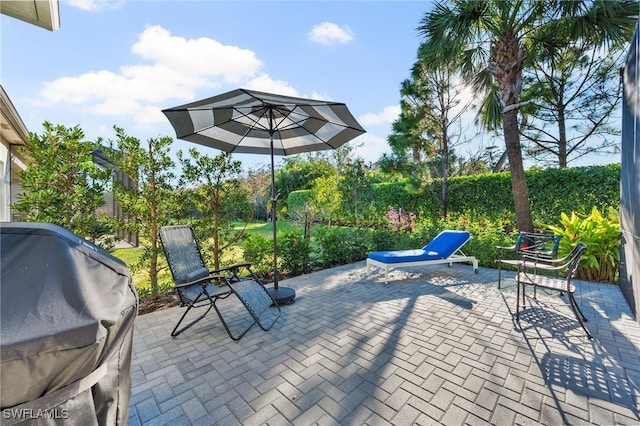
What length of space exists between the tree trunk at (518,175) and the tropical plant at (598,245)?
117cm

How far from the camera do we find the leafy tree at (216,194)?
4.82 metres

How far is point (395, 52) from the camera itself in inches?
322

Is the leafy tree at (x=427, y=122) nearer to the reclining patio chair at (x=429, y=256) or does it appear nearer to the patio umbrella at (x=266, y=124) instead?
the reclining patio chair at (x=429, y=256)

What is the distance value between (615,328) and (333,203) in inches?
301

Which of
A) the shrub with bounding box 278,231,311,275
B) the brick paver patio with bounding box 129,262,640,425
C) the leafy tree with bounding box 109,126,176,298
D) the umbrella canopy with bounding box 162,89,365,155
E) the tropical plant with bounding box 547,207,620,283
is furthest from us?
the shrub with bounding box 278,231,311,275

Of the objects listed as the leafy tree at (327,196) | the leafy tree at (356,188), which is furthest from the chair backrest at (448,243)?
the leafy tree at (327,196)

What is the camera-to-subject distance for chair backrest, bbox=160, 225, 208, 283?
3.39 meters

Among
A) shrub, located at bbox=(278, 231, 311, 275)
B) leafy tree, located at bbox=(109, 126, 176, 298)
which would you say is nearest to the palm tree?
shrub, located at bbox=(278, 231, 311, 275)

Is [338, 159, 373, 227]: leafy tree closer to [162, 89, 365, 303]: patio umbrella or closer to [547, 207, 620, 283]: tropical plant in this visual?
[162, 89, 365, 303]: patio umbrella

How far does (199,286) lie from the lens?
3.52 meters

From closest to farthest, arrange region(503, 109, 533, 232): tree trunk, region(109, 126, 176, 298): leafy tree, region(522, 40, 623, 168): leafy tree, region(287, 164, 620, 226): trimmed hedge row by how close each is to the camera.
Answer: region(109, 126, 176, 298): leafy tree
region(503, 109, 533, 232): tree trunk
region(287, 164, 620, 226): trimmed hedge row
region(522, 40, 623, 168): leafy tree

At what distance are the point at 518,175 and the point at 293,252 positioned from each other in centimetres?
542

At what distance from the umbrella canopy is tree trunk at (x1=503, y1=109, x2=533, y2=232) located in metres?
4.40

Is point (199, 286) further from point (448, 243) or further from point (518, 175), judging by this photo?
point (518, 175)
